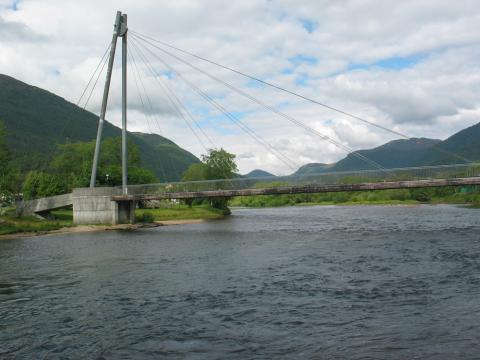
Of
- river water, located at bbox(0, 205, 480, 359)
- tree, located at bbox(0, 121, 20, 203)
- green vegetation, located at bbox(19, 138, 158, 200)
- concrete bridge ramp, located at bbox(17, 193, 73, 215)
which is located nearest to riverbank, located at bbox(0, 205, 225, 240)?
concrete bridge ramp, located at bbox(17, 193, 73, 215)

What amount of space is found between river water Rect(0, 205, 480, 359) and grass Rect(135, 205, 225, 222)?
40.8m

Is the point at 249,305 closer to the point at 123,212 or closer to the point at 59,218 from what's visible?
the point at 123,212

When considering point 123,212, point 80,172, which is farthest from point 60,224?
point 80,172

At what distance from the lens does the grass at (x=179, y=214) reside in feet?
240

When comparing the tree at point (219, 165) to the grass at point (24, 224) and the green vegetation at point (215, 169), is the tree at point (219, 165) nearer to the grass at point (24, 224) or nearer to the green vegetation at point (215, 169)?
the green vegetation at point (215, 169)

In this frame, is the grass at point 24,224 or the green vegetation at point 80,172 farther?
the green vegetation at point 80,172

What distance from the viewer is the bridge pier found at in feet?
207

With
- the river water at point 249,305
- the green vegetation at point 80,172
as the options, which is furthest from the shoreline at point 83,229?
the river water at point 249,305

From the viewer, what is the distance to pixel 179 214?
3314 inches

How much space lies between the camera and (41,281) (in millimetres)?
23453

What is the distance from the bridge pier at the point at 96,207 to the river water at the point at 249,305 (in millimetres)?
31597

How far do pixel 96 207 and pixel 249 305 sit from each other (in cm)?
5060

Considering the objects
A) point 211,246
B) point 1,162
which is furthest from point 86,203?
point 211,246

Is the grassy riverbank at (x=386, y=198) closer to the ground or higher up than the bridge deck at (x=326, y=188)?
closer to the ground
